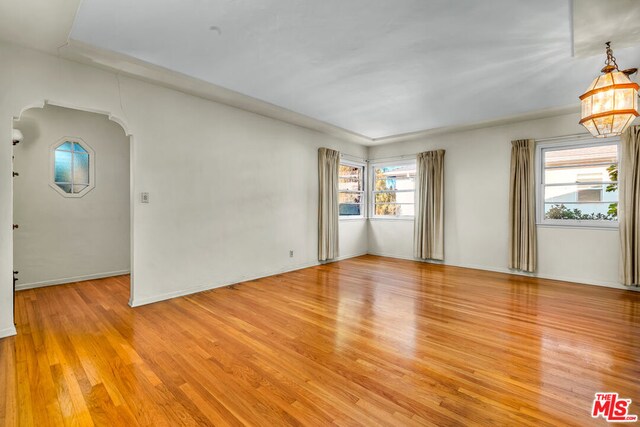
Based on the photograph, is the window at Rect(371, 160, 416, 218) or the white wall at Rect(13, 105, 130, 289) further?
the window at Rect(371, 160, 416, 218)

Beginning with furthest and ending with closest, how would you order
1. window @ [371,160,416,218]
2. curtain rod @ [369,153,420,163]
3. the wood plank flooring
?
window @ [371,160,416,218]
curtain rod @ [369,153,420,163]
the wood plank flooring

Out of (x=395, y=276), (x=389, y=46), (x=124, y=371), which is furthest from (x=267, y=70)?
(x=395, y=276)

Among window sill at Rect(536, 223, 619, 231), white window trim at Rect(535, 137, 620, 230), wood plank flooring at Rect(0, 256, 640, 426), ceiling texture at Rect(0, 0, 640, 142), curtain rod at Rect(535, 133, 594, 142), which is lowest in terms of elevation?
wood plank flooring at Rect(0, 256, 640, 426)

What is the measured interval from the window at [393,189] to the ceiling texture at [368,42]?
2700 millimetres

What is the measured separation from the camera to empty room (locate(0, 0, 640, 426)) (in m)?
1.97

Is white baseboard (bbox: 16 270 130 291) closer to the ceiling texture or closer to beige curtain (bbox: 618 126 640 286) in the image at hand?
the ceiling texture

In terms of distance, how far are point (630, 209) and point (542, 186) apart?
1110 mm

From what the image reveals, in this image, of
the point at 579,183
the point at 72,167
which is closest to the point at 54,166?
the point at 72,167

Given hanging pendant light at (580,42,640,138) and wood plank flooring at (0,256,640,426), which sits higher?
hanging pendant light at (580,42,640,138)

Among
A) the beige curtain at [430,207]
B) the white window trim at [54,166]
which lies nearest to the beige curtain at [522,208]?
the beige curtain at [430,207]

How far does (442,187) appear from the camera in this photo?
19.5 ft

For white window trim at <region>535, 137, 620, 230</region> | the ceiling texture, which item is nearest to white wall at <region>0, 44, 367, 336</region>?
the ceiling texture

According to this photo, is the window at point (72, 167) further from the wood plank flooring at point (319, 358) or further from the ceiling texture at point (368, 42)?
the ceiling texture at point (368, 42)

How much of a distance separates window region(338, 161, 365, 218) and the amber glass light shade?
174 inches
